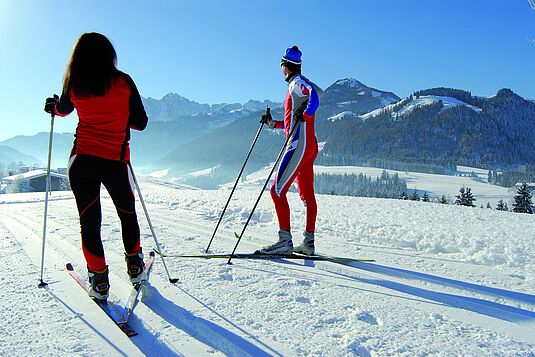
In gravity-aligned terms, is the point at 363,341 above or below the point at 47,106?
below

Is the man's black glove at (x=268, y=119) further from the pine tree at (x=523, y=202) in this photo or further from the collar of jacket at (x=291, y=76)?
the pine tree at (x=523, y=202)

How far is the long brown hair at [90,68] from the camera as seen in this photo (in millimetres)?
2977

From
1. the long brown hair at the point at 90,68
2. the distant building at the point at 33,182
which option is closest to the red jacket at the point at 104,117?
the long brown hair at the point at 90,68

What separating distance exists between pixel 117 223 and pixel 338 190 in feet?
460

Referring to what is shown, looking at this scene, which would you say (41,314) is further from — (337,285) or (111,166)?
(337,285)

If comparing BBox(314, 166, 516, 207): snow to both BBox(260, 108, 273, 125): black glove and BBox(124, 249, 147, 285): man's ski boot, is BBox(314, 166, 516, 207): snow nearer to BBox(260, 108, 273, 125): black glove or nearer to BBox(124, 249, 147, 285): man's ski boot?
BBox(260, 108, 273, 125): black glove

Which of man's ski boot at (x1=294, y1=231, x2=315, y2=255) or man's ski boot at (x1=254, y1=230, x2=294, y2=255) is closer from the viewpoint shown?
man's ski boot at (x1=254, y1=230, x2=294, y2=255)

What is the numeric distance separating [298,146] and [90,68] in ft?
8.71

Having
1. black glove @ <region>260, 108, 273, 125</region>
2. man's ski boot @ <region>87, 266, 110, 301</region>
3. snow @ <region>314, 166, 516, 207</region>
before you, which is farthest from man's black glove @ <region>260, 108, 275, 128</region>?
snow @ <region>314, 166, 516, 207</region>

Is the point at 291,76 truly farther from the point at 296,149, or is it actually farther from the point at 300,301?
the point at 300,301

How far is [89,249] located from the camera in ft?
10.3

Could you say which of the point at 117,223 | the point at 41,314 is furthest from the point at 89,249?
the point at 117,223

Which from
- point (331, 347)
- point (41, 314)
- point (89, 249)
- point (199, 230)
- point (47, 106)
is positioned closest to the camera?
point (331, 347)

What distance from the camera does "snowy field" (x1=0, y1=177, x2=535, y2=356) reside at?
7.99ft
